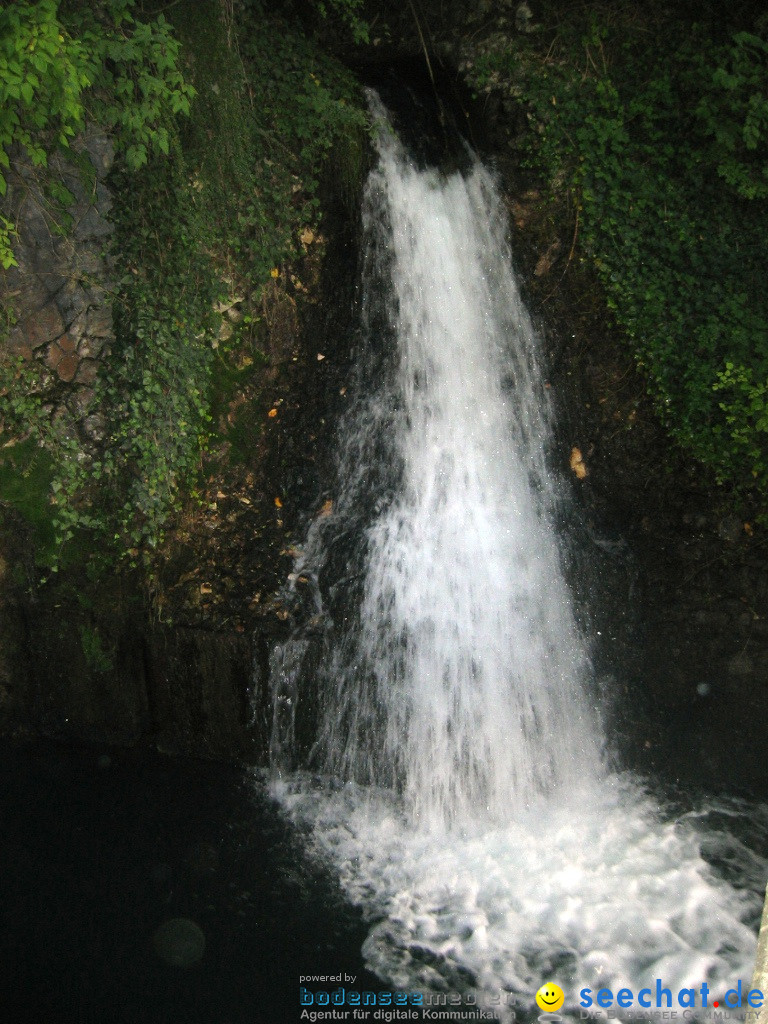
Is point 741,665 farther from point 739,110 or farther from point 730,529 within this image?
point 739,110

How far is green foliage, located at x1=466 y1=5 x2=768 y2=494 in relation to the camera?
18.9ft

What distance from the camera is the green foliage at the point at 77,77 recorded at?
387 cm

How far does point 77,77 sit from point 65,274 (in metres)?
1.40

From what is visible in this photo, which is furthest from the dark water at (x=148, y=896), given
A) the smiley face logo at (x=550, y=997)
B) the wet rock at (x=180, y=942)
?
the smiley face logo at (x=550, y=997)

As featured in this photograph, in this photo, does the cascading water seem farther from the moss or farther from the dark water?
the moss

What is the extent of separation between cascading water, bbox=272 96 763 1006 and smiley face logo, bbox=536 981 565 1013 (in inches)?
2.4

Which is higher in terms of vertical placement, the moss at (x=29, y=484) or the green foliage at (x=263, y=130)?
the green foliage at (x=263, y=130)

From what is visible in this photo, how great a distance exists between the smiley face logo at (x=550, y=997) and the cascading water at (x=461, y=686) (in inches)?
2.4

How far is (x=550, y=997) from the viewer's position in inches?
152

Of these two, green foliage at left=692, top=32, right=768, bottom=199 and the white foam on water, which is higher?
green foliage at left=692, top=32, right=768, bottom=199

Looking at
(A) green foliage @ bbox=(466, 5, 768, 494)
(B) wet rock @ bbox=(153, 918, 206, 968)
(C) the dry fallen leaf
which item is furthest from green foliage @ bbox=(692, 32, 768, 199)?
(B) wet rock @ bbox=(153, 918, 206, 968)

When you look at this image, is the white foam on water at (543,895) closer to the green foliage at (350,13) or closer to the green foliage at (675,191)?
the green foliage at (675,191)

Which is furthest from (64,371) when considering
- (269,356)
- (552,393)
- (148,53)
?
(552,393)

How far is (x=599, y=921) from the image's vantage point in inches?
168
